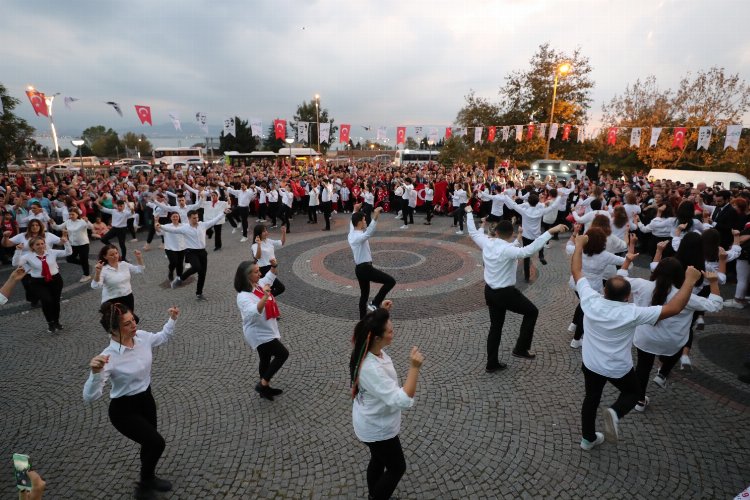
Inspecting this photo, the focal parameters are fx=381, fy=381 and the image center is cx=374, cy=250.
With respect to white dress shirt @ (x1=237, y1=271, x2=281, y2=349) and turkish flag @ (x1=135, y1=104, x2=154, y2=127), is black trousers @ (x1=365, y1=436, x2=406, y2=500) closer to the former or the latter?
white dress shirt @ (x1=237, y1=271, x2=281, y2=349)

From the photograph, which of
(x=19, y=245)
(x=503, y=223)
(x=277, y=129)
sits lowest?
(x=19, y=245)

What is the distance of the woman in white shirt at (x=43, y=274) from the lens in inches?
279

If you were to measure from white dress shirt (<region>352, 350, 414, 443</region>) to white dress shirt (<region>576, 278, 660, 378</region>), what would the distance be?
2221mm

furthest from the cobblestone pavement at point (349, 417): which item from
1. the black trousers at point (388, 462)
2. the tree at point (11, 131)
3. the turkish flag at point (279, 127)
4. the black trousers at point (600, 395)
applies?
the tree at point (11, 131)

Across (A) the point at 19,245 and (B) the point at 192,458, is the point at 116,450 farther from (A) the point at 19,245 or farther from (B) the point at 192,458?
(A) the point at 19,245

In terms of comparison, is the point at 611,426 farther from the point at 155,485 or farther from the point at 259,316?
the point at 155,485

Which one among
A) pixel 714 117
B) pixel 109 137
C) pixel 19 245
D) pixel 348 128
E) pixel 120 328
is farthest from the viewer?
pixel 109 137

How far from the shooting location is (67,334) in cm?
734

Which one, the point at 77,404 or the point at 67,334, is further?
the point at 67,334

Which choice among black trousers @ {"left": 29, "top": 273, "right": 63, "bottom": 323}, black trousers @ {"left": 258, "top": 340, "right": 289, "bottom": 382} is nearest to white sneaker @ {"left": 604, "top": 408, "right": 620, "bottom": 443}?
black trousers @ {"left": 258, "top": 340, "right": 289, "bottom": 382}

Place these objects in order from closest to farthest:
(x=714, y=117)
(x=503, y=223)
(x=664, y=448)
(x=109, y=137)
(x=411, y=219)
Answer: (x=664, y=448)
(x=503, y=223)
(x=411, y=219)
(x=714, y=117)
(x=109, y=137)

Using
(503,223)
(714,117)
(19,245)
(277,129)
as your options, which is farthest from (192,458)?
(714,117)

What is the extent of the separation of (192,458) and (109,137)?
109 metres

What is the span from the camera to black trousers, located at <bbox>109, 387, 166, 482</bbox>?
11.6 feet
